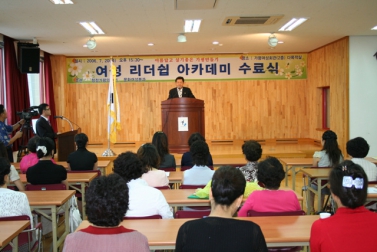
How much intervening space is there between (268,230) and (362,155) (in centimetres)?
234

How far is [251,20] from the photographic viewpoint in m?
7.51

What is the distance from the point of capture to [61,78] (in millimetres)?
11820

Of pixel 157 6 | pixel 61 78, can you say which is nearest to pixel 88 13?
pixel 157 6

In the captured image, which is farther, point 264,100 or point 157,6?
point 264,100

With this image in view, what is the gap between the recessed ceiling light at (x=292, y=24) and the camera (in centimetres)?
770

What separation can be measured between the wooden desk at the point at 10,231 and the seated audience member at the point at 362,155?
3.33 meters

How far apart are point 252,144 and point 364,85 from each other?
648 cm

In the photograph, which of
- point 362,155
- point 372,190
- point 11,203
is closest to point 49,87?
point 11,203

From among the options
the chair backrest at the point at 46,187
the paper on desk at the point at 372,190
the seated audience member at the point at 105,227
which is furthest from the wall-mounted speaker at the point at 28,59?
the seated audience member at the point at 105,227

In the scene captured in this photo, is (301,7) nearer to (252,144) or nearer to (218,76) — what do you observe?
(252,144)

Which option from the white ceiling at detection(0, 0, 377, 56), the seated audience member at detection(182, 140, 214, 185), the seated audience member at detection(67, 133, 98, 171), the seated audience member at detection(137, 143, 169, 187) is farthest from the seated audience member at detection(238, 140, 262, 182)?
the white ceiling at detection(0, 0, 377, 56)

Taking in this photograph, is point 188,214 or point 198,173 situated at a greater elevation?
point 198,173

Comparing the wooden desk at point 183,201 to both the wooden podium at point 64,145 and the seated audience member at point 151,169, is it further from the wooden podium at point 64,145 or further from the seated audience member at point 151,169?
the wooden podium at point 64,145

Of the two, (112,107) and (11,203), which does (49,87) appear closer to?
(112,107)
